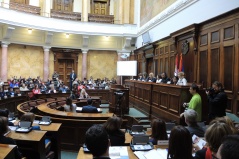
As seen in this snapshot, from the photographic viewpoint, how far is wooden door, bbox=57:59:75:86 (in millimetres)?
17906

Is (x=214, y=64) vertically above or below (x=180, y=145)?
above

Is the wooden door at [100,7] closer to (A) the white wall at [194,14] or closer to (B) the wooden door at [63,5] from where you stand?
(B) the wooden door at [63,5]

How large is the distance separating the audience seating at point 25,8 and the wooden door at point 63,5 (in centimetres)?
218

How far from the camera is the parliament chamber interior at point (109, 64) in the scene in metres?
5.84

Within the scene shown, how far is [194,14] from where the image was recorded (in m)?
8.95

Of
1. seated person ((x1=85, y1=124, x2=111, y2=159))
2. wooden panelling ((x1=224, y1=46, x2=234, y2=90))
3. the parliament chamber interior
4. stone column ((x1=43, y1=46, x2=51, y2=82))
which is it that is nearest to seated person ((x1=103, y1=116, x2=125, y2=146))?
the parliament chamber interior

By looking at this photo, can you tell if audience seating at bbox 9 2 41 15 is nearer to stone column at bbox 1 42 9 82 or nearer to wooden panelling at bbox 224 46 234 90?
stone column at bbox 1 42 9 82

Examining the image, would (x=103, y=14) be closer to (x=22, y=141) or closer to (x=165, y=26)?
(x=165, y=26)

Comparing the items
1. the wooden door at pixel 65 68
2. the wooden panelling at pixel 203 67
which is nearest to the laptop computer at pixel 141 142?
the wooden panelling at pixel 203 67

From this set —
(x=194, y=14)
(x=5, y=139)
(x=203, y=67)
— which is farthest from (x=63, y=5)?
(x=5, y=139)

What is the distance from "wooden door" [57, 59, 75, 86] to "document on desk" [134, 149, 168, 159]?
51.7ft

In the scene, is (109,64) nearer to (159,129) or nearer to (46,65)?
(46,65)

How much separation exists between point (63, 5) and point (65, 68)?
487 centimetres

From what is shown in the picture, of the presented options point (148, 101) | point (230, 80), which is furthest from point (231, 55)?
point (148, 101)
